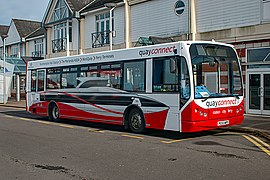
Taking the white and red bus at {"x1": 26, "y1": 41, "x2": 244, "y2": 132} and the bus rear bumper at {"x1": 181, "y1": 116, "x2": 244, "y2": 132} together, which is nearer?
the bus rear bumper at {"x1": 181, "y1": 116, "x2": 244, "y2": 132}

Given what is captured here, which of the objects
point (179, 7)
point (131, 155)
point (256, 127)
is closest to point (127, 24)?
point (179, 7)

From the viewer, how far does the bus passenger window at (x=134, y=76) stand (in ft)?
41.8

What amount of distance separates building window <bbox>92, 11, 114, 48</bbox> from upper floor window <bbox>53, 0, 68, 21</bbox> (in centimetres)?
500

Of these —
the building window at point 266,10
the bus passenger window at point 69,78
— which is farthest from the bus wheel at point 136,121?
the building window at point 266,10

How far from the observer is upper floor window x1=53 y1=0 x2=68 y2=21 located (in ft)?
110

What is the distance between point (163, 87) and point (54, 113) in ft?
25.5

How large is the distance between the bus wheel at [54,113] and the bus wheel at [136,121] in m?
5.33

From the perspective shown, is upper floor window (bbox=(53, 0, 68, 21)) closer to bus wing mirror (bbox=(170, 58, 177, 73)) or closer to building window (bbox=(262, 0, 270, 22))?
building window (bbox=(262, 0, 270, 22))

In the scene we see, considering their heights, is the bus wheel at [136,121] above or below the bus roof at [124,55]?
below

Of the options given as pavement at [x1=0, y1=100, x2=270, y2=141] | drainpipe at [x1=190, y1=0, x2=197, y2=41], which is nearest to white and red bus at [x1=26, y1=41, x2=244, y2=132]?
pavement at [x1=0, y1=100, x2=270, y2=141]

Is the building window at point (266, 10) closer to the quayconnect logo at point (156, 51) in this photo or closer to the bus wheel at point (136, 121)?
the quayconnect logo at point (156, 51)

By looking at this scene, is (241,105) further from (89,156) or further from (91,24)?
(91,24)

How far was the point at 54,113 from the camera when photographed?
59.0ft

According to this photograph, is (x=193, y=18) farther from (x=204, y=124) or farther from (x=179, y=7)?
(x=204, y=124)
